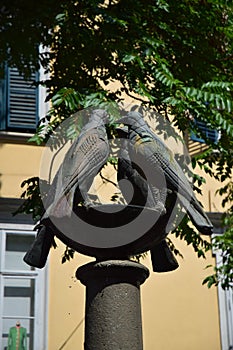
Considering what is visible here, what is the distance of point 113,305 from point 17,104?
6159mm

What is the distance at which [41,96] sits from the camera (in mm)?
9852

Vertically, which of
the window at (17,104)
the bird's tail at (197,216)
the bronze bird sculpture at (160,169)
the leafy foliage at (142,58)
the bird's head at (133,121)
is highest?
the window at (17,104)

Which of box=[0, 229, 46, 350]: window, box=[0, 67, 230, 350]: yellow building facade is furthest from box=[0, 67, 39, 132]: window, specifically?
box=[0, 229, 46, 350]: window

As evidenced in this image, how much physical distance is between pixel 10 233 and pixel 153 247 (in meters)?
4.95

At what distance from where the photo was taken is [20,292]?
344 inches

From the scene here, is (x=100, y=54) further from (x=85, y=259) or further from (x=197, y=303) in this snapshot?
(x=197, y=303)

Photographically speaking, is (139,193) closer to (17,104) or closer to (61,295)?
(61,295)

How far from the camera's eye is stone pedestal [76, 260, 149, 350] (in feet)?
12.5

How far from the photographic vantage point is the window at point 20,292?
852 cm

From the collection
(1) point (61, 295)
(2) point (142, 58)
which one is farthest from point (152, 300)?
(2) point (142, 58)

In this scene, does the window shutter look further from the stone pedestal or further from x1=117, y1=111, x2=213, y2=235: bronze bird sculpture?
the stone pedestal

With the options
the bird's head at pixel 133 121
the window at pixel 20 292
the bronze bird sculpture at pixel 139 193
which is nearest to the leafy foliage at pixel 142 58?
the bird's head at pixel 133 121

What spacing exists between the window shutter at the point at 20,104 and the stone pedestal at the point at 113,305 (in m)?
5.74

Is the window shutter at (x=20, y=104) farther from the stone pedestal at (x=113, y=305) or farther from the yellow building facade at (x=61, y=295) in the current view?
the stone pedestal at (x=113, y=305)
